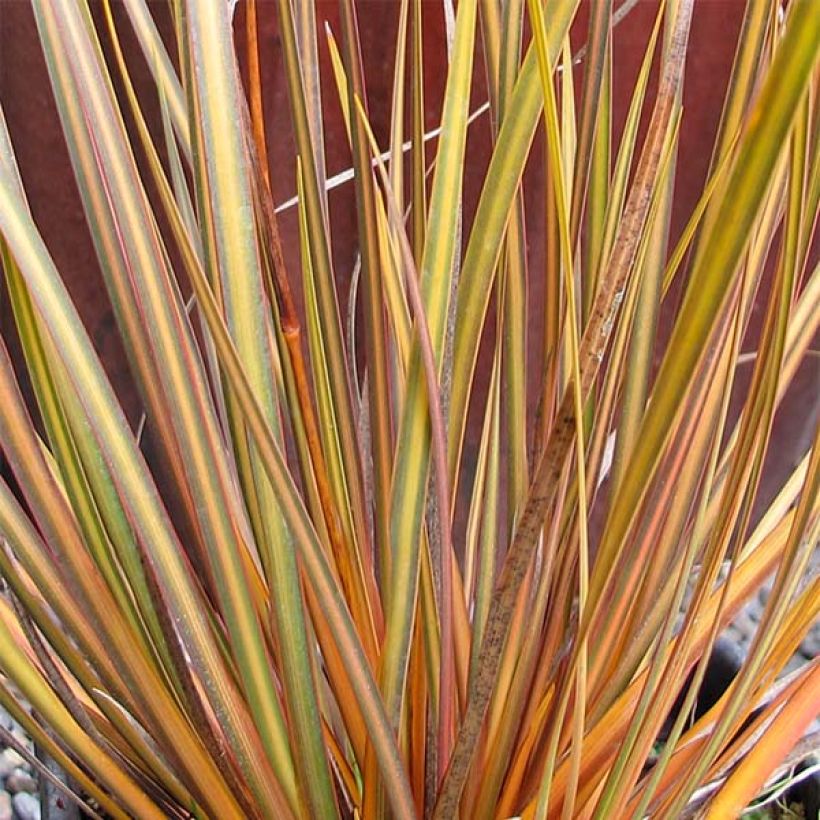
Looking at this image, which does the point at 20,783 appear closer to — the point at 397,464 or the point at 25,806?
the point at 25,806

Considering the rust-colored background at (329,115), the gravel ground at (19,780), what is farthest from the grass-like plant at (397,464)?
Result: the rust-colored background at (329,115)

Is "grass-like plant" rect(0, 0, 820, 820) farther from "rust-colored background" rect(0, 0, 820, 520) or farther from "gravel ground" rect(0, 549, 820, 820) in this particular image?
"rust-colored background" rect(0, 0, 820, 520)

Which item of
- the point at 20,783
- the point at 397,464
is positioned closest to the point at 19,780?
the point at 20,783

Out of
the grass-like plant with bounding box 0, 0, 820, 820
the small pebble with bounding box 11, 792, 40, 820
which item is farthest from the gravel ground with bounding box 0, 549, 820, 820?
the grass-like plant with bounding box 0, 0, 820, 820

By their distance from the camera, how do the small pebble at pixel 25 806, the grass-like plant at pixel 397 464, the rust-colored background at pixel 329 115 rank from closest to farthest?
the grass-like plant at pixel 397 464 → the small pebble at pixel 25 806 → the rust-colored background at pixel 329 115

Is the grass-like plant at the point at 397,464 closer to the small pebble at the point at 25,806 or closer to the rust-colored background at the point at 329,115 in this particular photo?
the small pebble at the point at 25,806

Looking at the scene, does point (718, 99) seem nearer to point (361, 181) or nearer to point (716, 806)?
point (361, 181)

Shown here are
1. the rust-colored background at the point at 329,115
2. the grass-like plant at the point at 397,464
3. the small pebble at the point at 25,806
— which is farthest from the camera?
the rust-colored background at the point at 329,115
